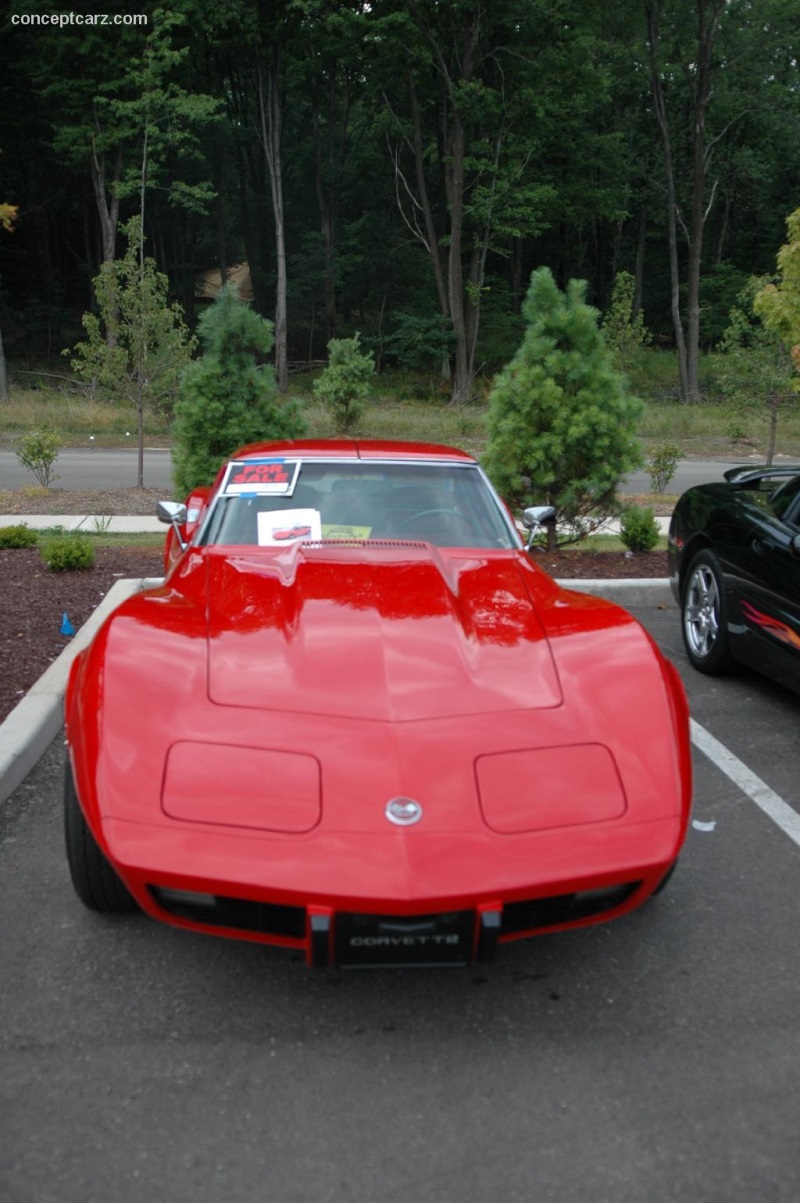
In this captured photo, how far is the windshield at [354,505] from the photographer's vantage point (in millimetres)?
4477

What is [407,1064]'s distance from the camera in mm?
2686

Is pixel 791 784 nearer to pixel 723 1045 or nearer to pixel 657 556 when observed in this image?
pixel 723 1045

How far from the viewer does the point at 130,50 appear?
32.2m

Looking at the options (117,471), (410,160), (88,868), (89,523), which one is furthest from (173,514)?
(410,160)

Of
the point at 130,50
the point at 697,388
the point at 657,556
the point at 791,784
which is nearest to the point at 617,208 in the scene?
the point at 697,388

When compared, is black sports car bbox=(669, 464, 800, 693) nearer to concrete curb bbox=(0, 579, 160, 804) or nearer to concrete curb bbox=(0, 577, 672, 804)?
concrete curb bbox=(0, 577, 672, 804)

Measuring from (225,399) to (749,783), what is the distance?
23.9 ft

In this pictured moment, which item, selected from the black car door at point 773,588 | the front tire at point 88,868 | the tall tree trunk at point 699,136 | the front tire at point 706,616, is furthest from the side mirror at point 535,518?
the tall tree trunk at point 699,136

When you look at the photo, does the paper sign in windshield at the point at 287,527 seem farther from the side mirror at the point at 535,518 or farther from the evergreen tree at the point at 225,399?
the evergreen tree at the point at 225,399

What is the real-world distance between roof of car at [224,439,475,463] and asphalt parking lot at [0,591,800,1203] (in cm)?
218

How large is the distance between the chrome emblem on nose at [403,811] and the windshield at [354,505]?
1863mm

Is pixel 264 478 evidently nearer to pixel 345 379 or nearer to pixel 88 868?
pixel 88 868

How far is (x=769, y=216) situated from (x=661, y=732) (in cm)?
5105

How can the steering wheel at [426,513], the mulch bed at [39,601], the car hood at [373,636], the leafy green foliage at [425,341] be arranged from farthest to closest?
1. the leafy green foliage at [425,341]
2. the mulch bed at [39,601]
3. the steering wheel at [426,513]
4. the car hood at [373,636]
